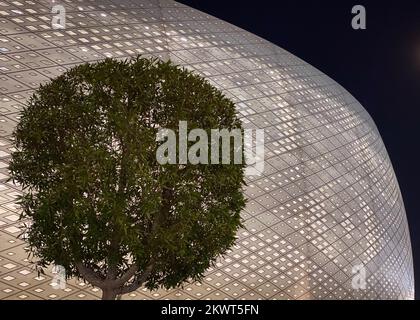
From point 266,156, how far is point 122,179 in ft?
64.8

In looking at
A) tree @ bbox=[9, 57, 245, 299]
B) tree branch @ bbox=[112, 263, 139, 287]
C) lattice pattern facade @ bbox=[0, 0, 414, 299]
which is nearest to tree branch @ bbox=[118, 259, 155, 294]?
tree @ bbox=[9, 57, 245, 299]

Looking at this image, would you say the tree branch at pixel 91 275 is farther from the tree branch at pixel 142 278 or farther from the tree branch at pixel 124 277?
the tree branch at pixel 142 278

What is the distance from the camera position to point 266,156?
105ft

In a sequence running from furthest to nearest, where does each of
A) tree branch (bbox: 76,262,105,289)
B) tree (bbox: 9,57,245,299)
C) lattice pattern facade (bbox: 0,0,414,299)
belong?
1. lattice pattern facade (bbox: 0,0,414,299)
2. tree branch (bbox: 76,262,105,289)
3. tree (bbox: 9,57,245,299)

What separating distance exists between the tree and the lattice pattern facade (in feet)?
25.1

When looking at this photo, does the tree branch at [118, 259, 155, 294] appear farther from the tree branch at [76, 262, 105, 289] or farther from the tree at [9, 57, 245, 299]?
the tree branch at [76, 262, 105, 289]

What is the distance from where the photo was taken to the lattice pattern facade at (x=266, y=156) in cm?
2372

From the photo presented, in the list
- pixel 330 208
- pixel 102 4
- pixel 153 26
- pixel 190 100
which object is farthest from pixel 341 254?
pixel 190 100

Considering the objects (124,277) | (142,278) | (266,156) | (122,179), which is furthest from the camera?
(266,156)

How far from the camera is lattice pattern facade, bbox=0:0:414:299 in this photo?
23.7 m

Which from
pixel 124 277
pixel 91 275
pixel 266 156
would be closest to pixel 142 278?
pixel 124 277

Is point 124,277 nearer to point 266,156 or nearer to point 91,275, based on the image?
point 91,275

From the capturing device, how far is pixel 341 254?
1336 inches
